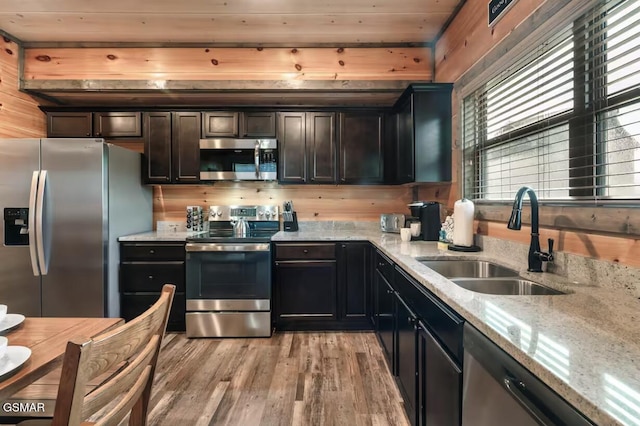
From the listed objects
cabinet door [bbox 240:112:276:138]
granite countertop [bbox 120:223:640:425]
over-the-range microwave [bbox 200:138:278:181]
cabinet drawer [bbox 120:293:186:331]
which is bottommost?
cabinet drawer [bbox 120:293:186:331]

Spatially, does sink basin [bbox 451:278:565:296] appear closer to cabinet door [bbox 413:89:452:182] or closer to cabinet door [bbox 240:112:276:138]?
cabinet door [bbox 413:89:452:182]

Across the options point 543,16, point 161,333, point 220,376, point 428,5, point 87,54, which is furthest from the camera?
point 87,54

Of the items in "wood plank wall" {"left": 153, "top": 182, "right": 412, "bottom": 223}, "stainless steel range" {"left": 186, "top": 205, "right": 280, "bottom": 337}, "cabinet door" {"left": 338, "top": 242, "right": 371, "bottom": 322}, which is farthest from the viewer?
"wood plank wall" {"left": 153, "top": 182, "right": 412, "bottom": 223}

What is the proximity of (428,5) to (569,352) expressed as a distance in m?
2.76

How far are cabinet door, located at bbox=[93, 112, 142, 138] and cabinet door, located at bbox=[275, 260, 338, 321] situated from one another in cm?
223

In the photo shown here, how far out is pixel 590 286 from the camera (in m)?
1.26

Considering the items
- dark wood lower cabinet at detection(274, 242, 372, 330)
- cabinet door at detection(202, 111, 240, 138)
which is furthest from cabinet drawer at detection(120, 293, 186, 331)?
cabinet door at detection(202, 111, 240, 138)

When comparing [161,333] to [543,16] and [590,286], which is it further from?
[543,16]

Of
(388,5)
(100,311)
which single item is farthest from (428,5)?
(100,311)

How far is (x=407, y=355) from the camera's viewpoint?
1737mm

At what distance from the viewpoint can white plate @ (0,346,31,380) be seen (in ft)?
2.51

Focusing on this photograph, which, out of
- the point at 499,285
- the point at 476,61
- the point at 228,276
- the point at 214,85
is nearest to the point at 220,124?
the point at 214,85

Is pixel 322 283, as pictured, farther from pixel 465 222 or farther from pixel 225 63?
pixel 225 63

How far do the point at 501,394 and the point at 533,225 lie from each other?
0.95 meters
